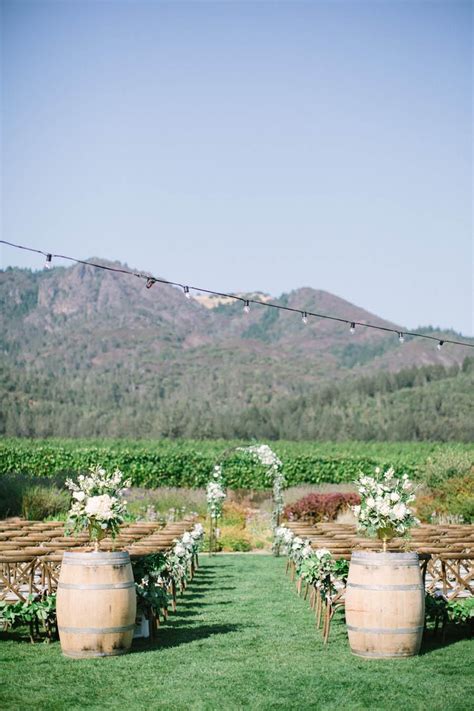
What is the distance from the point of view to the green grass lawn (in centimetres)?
683

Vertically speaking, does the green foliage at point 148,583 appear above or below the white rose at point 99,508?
below

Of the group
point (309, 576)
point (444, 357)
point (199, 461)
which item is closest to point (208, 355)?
point (444, 357)

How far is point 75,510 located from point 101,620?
3.31ft

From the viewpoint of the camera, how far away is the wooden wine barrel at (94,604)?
320 inches

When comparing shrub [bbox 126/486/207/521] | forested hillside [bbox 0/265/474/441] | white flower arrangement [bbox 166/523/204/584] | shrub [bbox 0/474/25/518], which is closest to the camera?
white flower arrangement [bbox 166/523/204/584]

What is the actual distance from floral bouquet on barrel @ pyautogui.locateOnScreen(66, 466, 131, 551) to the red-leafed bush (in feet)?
51.0

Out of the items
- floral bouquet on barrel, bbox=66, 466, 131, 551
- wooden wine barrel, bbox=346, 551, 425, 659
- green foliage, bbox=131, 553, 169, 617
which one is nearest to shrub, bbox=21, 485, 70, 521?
green foliage, bbox=131, 553, 169, 617

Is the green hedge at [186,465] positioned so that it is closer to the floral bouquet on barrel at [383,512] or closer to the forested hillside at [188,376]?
the floral bouquet on barrel at [383,512]

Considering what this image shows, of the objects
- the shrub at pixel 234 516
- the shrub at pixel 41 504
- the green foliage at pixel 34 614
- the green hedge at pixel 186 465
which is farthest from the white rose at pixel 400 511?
the green hedge at pixel 186 465

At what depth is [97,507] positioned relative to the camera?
8578mm

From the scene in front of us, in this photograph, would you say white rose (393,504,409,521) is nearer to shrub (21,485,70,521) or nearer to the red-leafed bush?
shrub (21,485,70,521)

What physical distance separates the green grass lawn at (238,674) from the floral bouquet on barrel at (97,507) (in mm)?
1070

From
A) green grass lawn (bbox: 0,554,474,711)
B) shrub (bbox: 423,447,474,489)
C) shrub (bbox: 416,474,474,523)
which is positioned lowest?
green grass lawn (bbox: 0,554,474,711)

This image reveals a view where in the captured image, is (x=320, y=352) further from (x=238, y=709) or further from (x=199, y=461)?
(x=238, y=709)
